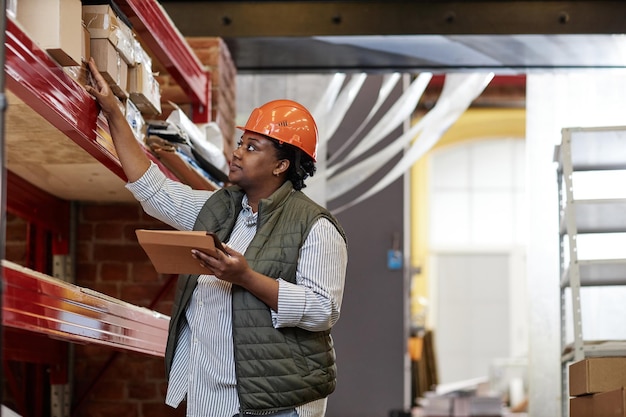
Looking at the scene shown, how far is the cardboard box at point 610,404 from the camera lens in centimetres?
398

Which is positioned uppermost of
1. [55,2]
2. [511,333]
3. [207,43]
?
[207,43]

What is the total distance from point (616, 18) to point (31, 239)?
3.49 meters

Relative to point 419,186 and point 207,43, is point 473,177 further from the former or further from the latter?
point 207,43

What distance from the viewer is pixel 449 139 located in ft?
64.6

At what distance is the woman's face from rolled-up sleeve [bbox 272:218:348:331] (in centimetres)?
29

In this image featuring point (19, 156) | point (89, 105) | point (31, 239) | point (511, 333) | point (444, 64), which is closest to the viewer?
point (89, 105)

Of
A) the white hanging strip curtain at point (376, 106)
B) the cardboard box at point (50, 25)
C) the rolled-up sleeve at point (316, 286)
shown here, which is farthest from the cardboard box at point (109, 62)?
the white hanging strip curtain at point (376, 106)

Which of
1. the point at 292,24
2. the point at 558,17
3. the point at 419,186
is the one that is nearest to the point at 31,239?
the point at 292,24

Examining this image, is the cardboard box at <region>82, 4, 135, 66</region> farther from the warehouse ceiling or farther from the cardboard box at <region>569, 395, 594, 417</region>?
the cardboard box at <region>569, 395, 594, 417</region>

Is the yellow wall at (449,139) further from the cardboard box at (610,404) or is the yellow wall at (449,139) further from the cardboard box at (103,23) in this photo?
the cardboard box at (103,23)

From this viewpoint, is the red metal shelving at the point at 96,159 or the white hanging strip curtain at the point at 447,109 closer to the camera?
the red metal shelving at the point at 96,159

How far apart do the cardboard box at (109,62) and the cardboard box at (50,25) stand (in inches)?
19.7

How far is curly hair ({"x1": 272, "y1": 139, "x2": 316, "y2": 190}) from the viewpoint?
364cm

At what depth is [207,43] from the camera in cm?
605
